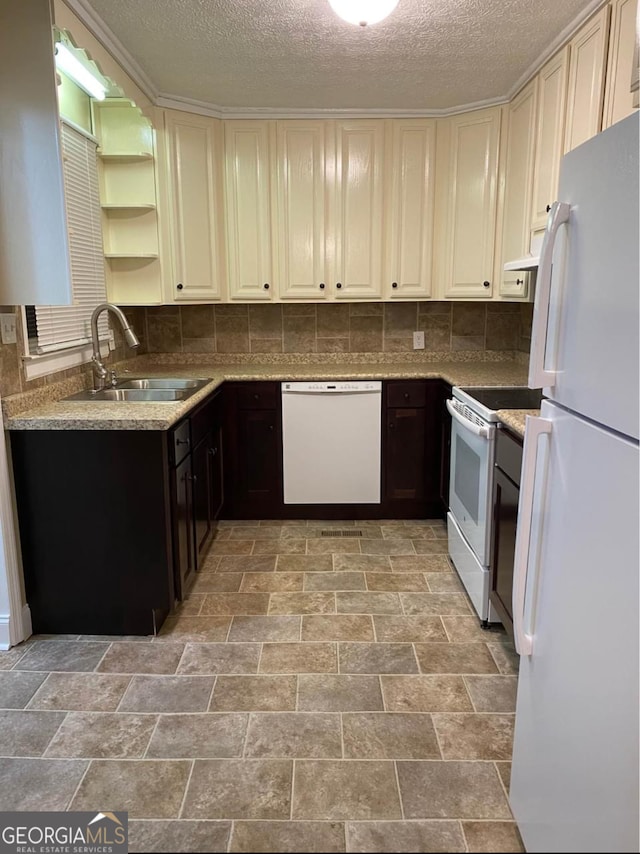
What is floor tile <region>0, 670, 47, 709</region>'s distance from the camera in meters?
1.98

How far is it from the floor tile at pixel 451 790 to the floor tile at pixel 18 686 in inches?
50.8

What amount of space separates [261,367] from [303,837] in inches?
109

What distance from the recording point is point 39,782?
5.34ft

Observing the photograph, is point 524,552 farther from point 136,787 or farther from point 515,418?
point 136,787

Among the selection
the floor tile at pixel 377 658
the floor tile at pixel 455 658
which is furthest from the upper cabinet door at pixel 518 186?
the floor tile at pixel 377 658

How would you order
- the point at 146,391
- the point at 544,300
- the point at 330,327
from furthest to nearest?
the point at 330,327, the point at 146,391, the point at 544,300

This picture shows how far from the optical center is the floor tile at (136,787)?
154 cm

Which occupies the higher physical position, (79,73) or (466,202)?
(79,73)

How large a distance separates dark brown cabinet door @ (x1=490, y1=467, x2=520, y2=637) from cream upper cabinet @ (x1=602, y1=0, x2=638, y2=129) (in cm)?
134

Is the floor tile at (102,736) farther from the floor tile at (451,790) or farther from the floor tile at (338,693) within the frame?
the floor tile at (451,790)

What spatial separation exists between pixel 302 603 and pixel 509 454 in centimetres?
116

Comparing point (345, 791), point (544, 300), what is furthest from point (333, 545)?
point (544, 300)

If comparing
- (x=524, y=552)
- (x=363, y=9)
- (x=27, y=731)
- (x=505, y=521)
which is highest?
(x=363, y=9)

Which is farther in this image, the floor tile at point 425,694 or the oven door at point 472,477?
the oven door at point 472,477
